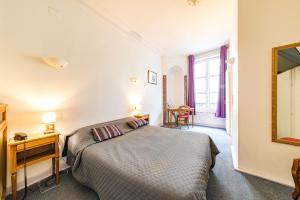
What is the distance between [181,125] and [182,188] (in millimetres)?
4552

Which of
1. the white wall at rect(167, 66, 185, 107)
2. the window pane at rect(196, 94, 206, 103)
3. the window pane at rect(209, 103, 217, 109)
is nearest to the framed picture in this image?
the white wall at rect(167, 66, 185, 107)

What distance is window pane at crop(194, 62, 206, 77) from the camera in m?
5.53

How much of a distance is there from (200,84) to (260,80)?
3.83 metres

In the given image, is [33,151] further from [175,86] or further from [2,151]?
[175,86]

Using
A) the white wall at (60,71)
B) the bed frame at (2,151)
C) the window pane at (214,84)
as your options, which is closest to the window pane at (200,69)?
the window pane at (214,84)

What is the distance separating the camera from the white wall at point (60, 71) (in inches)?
67.5

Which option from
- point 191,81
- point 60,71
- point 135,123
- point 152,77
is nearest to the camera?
point 60,71

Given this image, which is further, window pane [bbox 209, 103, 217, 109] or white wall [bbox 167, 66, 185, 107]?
white wall [bbox 167, 66, 185, 107]

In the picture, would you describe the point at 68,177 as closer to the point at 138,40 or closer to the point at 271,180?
the point at 271,180

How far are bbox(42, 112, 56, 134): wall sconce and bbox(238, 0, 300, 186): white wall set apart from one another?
2942 millimetres

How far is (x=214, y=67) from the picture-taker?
5289 millimetres

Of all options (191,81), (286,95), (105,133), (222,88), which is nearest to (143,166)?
(105,133)

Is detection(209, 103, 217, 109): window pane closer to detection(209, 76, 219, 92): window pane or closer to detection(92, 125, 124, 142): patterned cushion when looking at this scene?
detection(209, 76, 219, 92): window pane

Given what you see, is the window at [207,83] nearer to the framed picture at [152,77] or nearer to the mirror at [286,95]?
the framed picture at [152,77]
